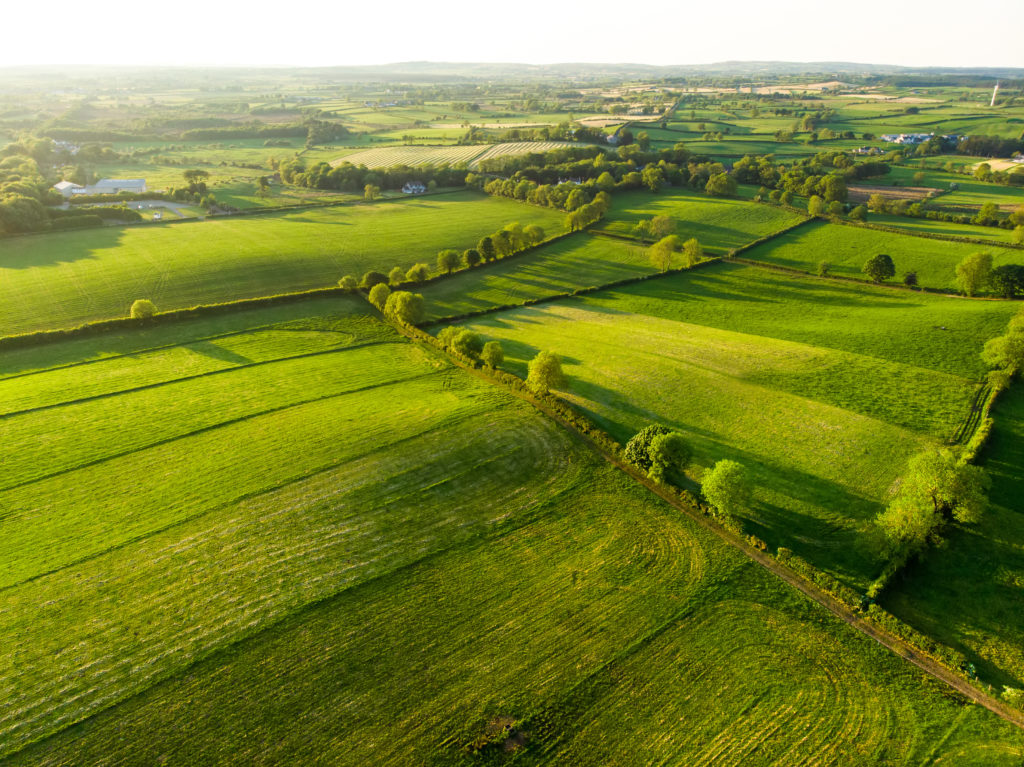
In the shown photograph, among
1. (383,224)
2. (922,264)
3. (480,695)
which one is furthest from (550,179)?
(480,695)

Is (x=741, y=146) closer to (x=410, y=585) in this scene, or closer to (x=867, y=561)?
(x=867, y=561)

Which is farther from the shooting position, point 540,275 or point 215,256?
point 215,256

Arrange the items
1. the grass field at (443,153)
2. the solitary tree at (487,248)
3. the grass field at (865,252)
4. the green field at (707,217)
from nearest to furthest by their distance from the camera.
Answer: the grass field at (865,252) → the solitary tree at (487,248) → the green field at (707,217) → the grass field at (443,153)

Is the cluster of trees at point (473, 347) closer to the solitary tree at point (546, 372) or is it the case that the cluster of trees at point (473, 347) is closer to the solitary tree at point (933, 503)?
the solitary tree at point (546, 372)

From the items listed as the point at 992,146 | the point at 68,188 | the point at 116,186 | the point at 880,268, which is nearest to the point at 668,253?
the point at 880,268

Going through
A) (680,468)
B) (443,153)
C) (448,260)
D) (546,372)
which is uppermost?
(443,153)

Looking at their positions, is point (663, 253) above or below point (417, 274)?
above

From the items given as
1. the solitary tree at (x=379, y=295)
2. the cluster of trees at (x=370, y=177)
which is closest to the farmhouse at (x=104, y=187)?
the cluster of trees at (x=370, y=177)

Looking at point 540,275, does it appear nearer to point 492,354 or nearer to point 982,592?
point 492,354
